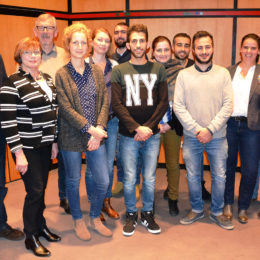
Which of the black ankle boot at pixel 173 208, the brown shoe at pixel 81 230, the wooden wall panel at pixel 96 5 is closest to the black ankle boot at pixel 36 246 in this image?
the brown shoe at pixel 81 230

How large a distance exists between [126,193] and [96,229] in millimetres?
430

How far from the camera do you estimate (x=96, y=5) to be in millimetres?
5023

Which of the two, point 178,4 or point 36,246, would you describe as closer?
point 36,246

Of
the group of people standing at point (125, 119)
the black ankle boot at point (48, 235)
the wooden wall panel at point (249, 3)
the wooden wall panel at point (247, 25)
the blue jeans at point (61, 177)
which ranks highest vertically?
the wooden wall panel at point (249, 3)

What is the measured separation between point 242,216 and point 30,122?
2.21m

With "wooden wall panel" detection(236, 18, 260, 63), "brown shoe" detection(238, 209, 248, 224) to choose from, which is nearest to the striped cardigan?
"brown shoe" detection(238, 209, 248, 224)

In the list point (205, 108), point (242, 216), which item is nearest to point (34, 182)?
point (205, 108)

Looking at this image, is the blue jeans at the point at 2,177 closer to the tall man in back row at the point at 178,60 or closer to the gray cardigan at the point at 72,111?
the gray cardigan at the point at 72,111

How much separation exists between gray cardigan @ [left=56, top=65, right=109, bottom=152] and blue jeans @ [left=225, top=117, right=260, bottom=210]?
1.28 metres

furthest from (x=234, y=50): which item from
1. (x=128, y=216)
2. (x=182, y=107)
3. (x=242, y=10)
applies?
(x=128, y=216)

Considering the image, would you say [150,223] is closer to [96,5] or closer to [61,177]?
[61,177]

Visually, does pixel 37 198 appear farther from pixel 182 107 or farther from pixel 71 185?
pixel 182 107

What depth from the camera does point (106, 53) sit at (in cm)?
311

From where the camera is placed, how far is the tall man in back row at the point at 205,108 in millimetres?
2818
